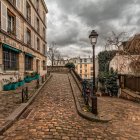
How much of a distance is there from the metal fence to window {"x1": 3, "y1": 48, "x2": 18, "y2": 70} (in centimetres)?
1027

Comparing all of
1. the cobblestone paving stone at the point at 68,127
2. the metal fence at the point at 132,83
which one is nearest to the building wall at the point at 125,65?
the metal fence at the point at 132,83

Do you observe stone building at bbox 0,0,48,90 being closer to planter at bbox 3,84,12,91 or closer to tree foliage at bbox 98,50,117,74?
planter at bbox 3,84,12,91

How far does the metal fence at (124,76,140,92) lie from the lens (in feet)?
42.1

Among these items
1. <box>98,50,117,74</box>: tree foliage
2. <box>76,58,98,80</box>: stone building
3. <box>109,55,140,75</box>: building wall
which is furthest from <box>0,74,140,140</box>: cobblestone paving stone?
<box>76,58,98,80</box>: stone building

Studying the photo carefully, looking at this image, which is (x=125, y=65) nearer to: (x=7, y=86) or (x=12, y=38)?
(x=12, y=38)

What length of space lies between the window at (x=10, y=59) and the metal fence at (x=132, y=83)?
10.3m

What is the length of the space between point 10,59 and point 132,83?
10.6m

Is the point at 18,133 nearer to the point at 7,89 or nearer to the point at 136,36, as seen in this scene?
the point at 7,89

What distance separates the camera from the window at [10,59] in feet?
38.8

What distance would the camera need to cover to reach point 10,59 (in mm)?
12742

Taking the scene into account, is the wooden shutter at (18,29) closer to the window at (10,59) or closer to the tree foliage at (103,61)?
the window at (10,59)

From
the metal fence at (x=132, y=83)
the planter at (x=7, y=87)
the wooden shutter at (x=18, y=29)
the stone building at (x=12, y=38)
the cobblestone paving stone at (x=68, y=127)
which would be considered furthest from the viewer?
the wooden shutter at (x=18, y=29)

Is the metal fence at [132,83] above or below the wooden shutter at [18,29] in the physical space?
below

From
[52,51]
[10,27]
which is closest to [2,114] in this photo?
[10,27]
